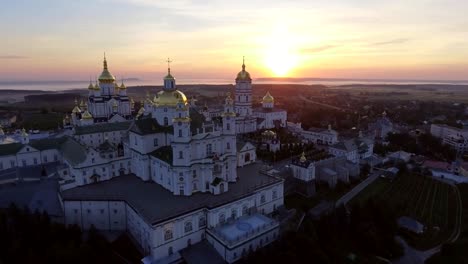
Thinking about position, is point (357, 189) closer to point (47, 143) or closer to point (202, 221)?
point (202, 221)

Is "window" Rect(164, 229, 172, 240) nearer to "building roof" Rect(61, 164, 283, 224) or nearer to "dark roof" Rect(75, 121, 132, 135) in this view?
"building roof" Rect(61, 164, 283, 224)

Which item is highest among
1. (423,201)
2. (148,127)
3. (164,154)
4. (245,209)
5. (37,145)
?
(148,127)

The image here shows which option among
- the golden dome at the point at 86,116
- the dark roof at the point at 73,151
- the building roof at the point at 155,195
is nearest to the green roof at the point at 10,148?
the dark roof at the point at 73,151

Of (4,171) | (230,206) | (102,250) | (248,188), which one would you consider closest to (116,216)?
(102,250)

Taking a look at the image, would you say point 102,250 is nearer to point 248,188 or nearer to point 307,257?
point 248,188

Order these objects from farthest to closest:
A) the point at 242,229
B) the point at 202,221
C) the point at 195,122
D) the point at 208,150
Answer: the point at 195,122, the point at 208,150, the point at 202,221, the point at 242,229

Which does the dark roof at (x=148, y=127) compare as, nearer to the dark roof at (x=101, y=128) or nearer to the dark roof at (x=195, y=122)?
the dark roof at (x=195, y=122)

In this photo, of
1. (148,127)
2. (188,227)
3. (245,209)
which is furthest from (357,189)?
(148,127)
